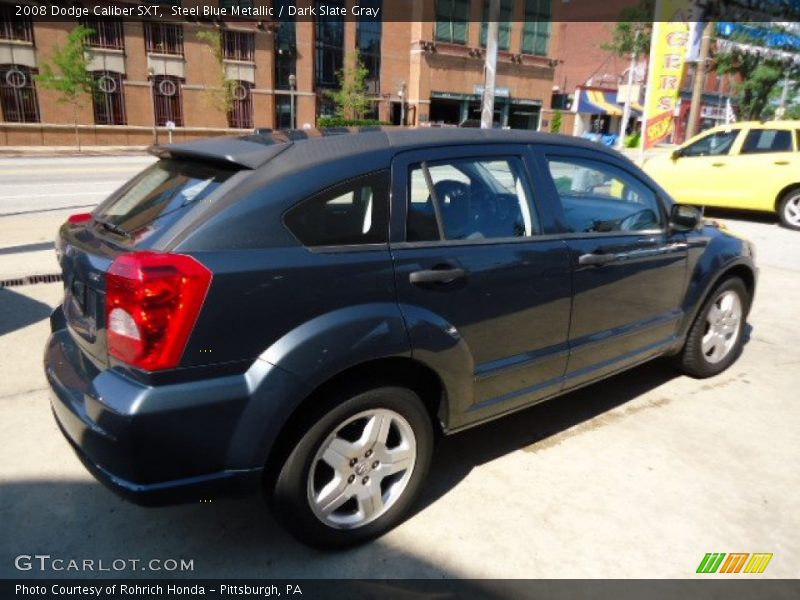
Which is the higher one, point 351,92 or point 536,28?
point 536,28

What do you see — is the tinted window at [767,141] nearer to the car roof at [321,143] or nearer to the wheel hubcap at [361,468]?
the car roof at [321,143]

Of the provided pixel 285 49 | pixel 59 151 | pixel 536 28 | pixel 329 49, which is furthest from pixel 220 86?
pixel 536 28

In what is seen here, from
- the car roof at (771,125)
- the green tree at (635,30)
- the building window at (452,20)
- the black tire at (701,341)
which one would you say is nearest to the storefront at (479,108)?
the building window at (452,20)

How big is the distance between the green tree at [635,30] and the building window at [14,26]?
3215 cm

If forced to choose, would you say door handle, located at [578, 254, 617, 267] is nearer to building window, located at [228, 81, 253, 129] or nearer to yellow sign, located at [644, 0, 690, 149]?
yellow sign, located at [644, 0, 690, 149]

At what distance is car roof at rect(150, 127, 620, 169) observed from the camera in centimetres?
247

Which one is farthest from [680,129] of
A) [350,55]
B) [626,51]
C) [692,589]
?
[692,589]

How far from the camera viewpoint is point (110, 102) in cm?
3597

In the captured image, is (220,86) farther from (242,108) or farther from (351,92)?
(351,92)

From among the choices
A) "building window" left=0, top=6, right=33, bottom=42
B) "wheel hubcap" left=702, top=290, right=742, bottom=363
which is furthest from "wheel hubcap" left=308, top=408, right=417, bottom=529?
"building window" left=0, top=6, right=33, bottom=42

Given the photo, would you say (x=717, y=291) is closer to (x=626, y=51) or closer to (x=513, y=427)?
(x=513, y=427)

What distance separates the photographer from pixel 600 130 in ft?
194

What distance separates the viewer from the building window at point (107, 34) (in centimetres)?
3469

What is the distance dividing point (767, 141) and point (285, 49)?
35.4 metres
